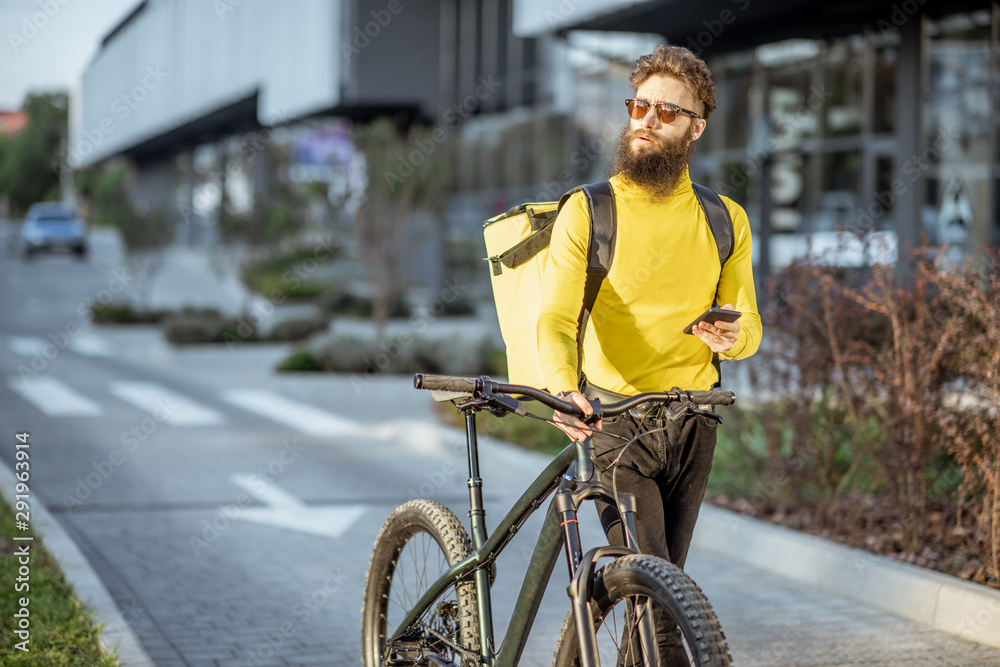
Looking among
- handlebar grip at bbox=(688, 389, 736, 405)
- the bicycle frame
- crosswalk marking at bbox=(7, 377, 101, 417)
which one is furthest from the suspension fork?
crosswalk marking at bbox=(7, 377, 101, 417)

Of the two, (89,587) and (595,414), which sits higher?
(595,414)

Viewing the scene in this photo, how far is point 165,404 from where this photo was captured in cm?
1449

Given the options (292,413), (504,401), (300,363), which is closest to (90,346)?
(300,363)

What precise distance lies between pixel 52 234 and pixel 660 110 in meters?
45.9

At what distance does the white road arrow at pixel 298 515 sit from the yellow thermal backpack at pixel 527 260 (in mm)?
4632

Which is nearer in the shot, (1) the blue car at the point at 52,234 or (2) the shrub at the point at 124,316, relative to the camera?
(2) the shrub at the point at 124,316

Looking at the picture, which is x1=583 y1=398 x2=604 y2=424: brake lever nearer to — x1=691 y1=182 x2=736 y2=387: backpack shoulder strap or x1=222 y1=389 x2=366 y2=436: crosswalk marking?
x1=691 y1=182 x2=736 y2=387: backpack shoulder strap

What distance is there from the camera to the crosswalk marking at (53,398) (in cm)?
1360

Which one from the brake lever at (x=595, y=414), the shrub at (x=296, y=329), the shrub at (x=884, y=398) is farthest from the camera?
the shrub at (x=296, y=329)

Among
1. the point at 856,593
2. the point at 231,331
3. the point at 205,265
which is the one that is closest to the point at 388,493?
the point at 856,593

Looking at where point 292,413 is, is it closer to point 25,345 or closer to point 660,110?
point 25,345

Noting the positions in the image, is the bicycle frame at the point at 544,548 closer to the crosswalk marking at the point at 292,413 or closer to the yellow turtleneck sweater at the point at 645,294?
the yellow turtleneck sweater at the point at 645,294

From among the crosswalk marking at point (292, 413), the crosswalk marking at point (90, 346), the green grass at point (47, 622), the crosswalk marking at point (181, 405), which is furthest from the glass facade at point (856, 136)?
the crosswalk marking at point (90, 346)

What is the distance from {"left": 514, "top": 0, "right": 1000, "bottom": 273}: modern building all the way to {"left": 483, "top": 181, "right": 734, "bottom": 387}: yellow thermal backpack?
9744 mm
